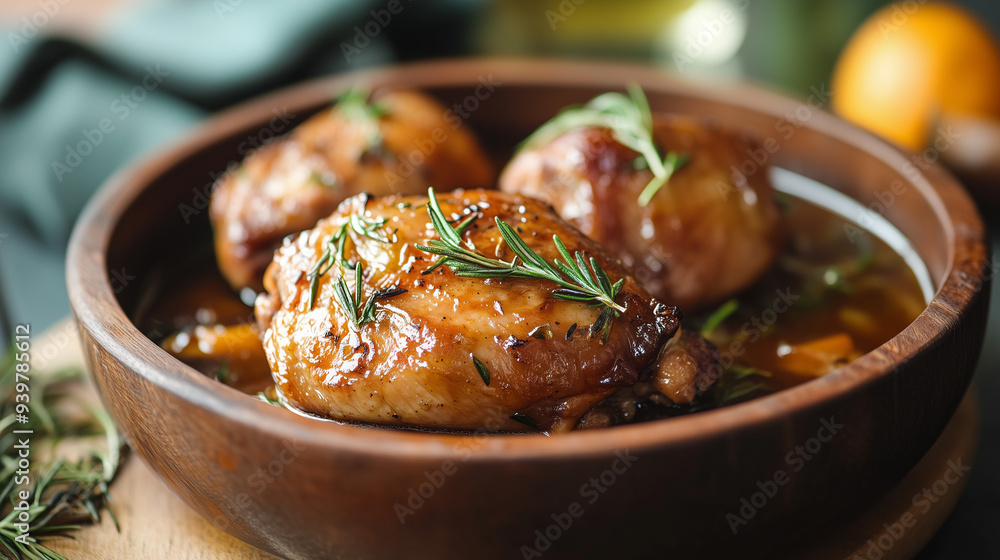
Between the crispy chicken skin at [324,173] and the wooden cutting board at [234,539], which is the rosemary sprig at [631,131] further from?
the wooden cutting board at [234,539]

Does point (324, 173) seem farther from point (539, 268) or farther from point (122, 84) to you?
point (122, 84)

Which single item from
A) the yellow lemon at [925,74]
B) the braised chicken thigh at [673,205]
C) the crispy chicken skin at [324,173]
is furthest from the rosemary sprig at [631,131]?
the yellow lemon at [925,74]

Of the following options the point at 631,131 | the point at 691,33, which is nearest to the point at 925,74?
the point at 691,33

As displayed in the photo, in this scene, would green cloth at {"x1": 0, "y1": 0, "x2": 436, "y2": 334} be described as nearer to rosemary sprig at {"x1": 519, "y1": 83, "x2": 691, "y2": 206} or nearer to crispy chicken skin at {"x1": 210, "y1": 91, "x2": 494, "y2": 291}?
crispy chicken skin at {"x1": 210, "y1": 91, "x2": 494, "y2": 291}

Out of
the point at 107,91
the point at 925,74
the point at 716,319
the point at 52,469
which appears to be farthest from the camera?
the point at 107,91

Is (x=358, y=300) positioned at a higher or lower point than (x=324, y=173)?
higher
